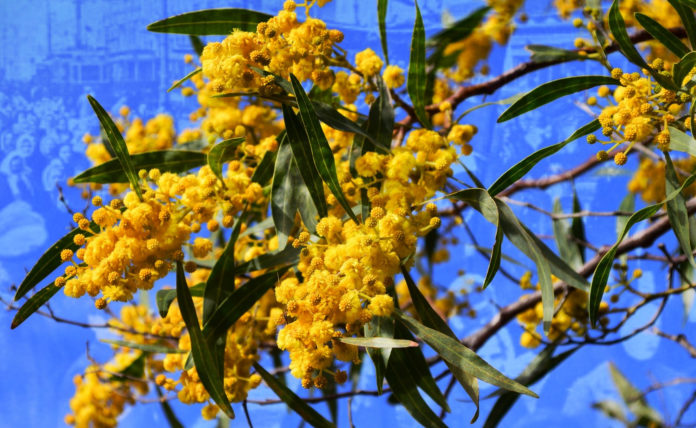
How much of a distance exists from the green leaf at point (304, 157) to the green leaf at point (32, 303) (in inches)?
21.2

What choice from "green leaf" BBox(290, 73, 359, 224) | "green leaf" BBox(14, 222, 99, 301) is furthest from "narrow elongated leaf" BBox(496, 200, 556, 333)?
"green leaf" BBox(14, 222, 99, 301)

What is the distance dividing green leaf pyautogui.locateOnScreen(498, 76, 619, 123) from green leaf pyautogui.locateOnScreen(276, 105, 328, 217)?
343 mm

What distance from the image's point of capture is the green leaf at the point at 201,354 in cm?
131

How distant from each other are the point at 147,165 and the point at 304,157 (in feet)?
1.36

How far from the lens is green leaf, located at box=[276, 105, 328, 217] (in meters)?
1.29

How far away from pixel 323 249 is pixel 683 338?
4.13ft

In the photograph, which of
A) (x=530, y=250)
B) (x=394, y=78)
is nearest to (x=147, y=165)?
(x=394, y=78)

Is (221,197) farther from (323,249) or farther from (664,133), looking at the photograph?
(664,133)

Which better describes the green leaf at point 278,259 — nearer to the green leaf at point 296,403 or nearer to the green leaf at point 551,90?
the green leaf at point 296,403

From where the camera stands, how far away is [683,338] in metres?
2.01

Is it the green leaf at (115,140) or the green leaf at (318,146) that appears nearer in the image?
the green leaf at (318,146)

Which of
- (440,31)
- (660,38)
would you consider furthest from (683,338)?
(440,31)

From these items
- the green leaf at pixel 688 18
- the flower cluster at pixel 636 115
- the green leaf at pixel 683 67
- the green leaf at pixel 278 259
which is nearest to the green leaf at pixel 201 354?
the green leaf at pixel 278 259

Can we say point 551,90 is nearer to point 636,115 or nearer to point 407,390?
point 636,115
